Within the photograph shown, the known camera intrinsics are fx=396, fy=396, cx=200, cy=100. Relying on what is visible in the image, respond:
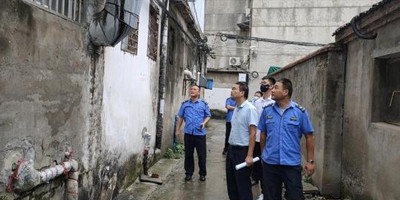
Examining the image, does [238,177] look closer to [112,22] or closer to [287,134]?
[287,134]

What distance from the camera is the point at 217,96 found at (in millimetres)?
27188

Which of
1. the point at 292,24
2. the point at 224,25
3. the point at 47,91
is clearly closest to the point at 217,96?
the point at 224,25

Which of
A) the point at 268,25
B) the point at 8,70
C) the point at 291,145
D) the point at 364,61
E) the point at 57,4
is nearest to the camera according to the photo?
the point at 8,70

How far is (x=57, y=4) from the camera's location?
3.83m

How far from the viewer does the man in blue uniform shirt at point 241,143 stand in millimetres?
5117

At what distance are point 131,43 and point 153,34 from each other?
176 centimetres

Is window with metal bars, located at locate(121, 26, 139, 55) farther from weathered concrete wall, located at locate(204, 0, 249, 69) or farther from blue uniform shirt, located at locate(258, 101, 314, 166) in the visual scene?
weathered concrete wall, located at locate(204, 0, 249, 69)

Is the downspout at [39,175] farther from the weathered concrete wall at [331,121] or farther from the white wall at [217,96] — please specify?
the white wall at [217,96]

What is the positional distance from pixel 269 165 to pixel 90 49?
95.4 inches

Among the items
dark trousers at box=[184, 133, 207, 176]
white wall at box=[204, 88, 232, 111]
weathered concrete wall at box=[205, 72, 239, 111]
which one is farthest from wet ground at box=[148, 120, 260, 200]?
white wall at box=[204, 88, 232, 111]

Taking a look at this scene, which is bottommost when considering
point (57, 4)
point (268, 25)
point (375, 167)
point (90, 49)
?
point (375, 167)

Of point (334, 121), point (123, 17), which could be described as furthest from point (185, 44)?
point (123, 17)

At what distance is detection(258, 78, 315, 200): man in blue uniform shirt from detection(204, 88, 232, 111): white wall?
22.4 m

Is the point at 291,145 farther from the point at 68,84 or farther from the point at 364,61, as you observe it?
the point at 68,84
